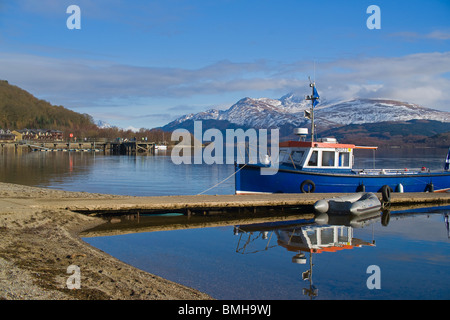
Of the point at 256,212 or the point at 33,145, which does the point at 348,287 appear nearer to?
the point at 256,212

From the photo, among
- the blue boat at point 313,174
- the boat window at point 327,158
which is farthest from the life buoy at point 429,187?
the boat window at point 327,158

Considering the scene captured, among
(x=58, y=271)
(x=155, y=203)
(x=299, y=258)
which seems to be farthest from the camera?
(x=155, y=203)

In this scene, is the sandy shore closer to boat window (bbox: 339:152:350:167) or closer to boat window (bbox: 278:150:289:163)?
boat window (bbox: 278:150:289:163)

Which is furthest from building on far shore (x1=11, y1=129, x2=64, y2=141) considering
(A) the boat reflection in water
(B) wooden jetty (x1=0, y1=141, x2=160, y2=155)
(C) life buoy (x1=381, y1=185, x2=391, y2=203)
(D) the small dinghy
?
(A) the boat reflection in water

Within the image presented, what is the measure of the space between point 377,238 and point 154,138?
504 feet

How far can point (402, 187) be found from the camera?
86.5 ft

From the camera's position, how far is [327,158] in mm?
24766

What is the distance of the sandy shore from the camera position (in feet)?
27.8

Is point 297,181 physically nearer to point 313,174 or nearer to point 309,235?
point 313,174

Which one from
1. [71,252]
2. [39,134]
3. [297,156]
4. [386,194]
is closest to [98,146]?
[39,134]

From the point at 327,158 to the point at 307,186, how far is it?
2128mm

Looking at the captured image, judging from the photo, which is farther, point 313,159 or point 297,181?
point 313,159

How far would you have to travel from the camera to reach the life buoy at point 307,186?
24.0 metres

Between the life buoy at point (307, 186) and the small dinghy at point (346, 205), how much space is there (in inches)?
114
